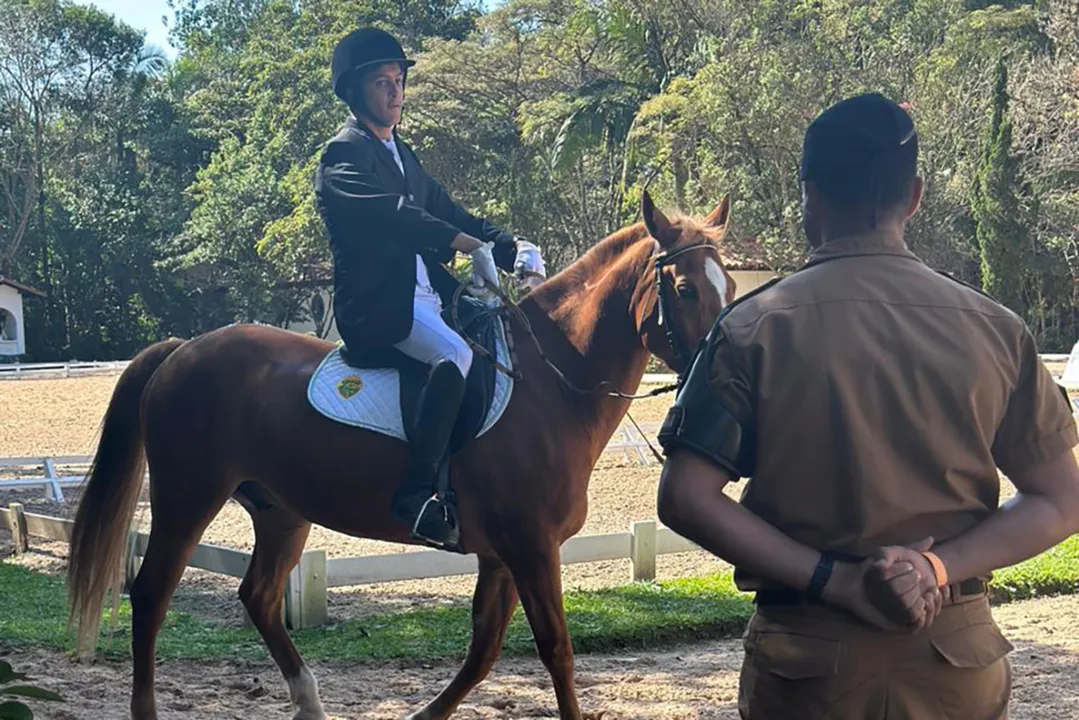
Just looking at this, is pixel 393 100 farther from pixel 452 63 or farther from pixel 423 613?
pixel 452 63

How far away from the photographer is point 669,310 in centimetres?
→ 446

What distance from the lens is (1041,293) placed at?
1105 inches

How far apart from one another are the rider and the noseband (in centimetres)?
76

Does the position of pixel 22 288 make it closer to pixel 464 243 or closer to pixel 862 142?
pixel 464 243

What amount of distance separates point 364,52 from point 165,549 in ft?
8.21

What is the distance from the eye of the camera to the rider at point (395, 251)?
15.2 ft

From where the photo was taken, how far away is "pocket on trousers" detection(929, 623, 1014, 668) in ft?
6.44

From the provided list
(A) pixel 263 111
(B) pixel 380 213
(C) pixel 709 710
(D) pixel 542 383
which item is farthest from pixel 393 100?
(A) pixel 263 111

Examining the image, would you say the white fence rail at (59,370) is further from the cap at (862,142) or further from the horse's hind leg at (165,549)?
the cap at (862,142)

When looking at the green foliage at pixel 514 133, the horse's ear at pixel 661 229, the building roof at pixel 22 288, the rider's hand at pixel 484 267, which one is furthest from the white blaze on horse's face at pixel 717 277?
the building roof at pixel 22 288

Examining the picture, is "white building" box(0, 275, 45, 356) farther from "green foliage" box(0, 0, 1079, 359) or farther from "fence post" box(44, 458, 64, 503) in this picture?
"fence post" box(44, 458, 64, 503)

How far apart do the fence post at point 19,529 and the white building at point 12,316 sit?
3325cm

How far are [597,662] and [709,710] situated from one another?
4.02 ft

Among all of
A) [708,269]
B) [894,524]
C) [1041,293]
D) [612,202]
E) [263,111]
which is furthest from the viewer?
[263,111]
